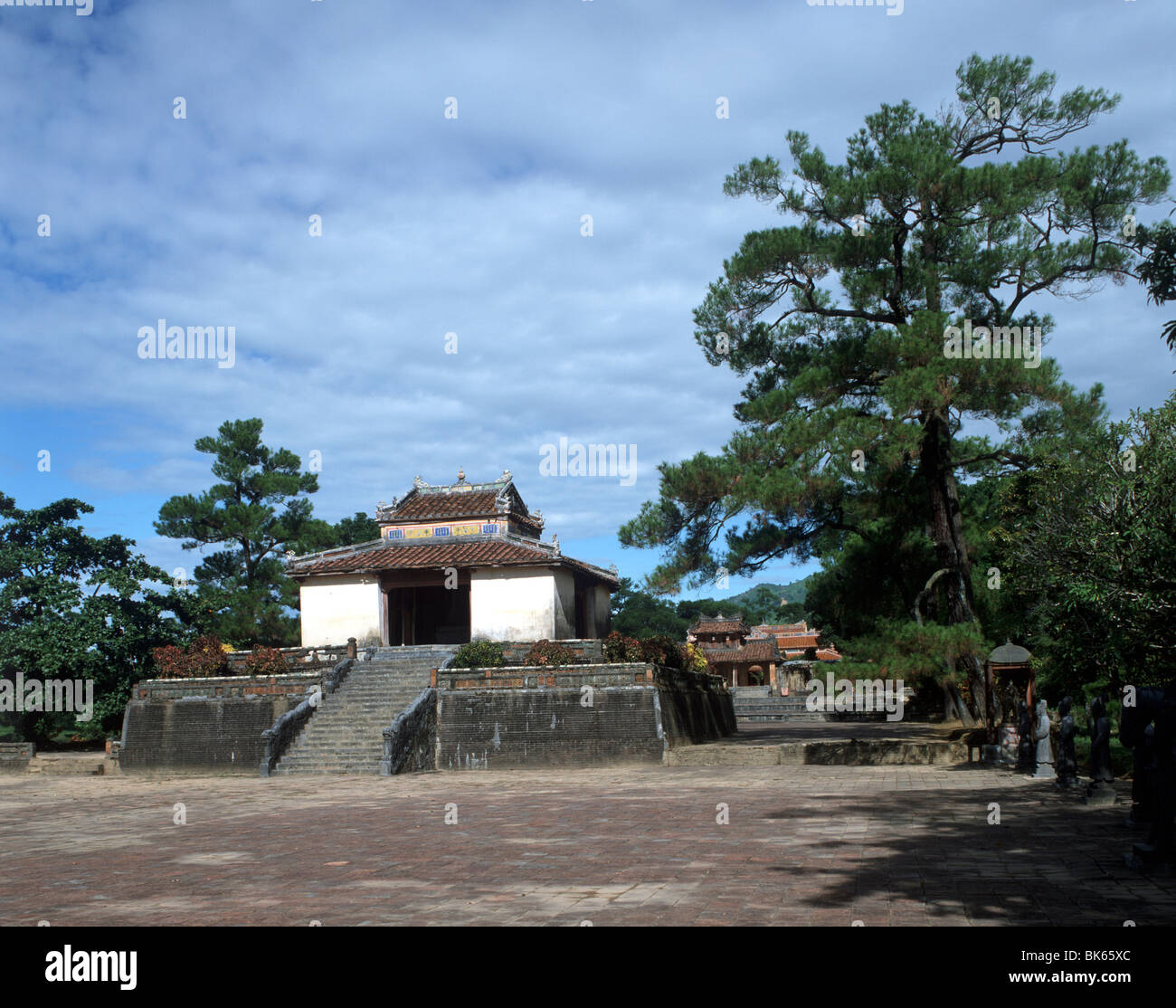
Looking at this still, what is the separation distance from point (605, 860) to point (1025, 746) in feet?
30.6

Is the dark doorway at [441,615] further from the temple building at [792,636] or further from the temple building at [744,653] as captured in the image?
the temple building at [792,636]

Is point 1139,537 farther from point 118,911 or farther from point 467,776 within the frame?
point 467,776

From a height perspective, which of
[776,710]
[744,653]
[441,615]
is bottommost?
[776,710]

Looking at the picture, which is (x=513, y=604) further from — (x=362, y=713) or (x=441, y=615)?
(x=441, y=615)

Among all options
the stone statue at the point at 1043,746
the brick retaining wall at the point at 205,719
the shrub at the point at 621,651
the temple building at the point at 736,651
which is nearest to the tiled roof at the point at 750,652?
the temple building at the point at 736,651

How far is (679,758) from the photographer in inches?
768

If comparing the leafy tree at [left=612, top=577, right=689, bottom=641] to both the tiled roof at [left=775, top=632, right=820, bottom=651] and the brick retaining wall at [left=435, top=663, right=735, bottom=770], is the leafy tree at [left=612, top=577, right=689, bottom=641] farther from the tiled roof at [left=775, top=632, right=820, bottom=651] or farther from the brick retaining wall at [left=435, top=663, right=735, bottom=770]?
the brick retaining wall at [left=435, top=663, right=735, bottom=770]

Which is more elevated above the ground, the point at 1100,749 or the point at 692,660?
the point at 1100,749

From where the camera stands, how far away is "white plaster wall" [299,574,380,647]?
2742 cm

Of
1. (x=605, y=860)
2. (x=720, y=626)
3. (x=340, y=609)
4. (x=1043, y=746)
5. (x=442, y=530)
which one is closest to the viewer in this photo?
(x=605, y=860)

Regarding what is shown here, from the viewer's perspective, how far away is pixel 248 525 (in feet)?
134

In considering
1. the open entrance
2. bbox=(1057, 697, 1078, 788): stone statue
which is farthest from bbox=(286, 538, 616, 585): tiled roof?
bbox=(1057, 697, 1078, 788): stone statue

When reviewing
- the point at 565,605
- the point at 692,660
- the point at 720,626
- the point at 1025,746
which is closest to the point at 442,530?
the point at 565,605
